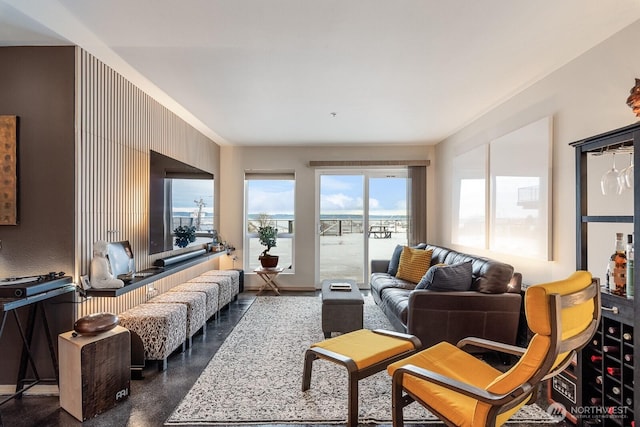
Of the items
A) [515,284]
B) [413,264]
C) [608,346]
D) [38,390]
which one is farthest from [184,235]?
[608,346]

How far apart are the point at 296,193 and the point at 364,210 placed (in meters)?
1.27

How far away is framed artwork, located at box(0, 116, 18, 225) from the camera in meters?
2.34

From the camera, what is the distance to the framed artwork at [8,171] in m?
2.34

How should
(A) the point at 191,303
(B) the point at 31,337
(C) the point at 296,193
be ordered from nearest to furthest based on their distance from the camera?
1. (B) the point at 31,337
2. (A) the point at 191,303
3. (C) the point at 296,193

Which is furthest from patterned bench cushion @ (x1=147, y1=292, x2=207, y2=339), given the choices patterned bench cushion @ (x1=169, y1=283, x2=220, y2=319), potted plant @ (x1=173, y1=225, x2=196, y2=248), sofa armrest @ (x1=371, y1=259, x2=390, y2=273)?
sofa armrest @ (x1=371, y1=259, x2=390, y2=273)

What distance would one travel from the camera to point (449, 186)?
497 cm

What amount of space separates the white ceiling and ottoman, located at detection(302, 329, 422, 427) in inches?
86.7

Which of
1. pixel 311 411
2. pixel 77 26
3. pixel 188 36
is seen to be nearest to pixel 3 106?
pixel 77 26

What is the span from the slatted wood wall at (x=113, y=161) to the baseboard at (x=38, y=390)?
55 cm

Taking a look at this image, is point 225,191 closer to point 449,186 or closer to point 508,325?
point 449,186

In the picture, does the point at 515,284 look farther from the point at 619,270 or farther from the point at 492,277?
the point at 619,270

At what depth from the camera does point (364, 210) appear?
572 cm

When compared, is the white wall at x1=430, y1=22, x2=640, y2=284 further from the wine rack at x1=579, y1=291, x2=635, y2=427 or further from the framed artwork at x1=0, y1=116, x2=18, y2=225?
the framed artwork at x1=0, y1=116, x2=18, y2=225

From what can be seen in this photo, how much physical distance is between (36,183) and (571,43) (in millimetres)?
4117
